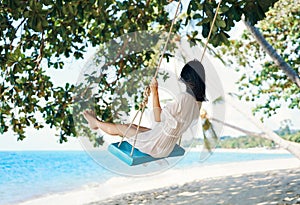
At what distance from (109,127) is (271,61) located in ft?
12.0

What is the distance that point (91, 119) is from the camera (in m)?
2.38

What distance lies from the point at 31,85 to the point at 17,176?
17378mm

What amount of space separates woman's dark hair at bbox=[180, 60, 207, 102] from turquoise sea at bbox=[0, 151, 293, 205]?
9403 millimetres

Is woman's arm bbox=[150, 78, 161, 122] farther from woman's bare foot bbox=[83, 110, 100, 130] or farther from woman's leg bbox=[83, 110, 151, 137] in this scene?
woman's bare foot bbox=[83, 110, 100, 130]

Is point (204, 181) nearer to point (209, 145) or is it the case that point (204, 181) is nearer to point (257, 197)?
point (257, 197)

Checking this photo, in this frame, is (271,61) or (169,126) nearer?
(169,126)

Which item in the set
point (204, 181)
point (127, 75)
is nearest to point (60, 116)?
point (127, 75)

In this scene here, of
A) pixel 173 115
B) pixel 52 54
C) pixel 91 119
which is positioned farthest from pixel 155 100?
pixel 52 54

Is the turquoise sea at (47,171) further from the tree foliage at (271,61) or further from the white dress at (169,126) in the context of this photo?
the white dress at (169,126)

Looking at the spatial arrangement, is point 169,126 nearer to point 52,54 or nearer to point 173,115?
point 173,115

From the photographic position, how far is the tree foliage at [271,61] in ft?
17.2

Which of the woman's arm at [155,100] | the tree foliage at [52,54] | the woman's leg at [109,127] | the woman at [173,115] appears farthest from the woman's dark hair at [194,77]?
the tree foliage at [52,54]

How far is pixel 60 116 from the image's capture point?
11.8 feet

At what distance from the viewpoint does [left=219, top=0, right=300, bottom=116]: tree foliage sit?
5.23 m
